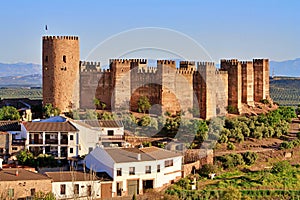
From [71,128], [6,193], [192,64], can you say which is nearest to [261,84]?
[192,64]

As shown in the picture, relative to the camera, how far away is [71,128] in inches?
1147

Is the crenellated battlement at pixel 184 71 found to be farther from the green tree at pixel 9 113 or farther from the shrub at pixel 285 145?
the green tree at pixel 9 113

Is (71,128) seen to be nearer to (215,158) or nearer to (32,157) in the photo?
(32,157)

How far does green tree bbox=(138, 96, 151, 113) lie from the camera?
1329 inches

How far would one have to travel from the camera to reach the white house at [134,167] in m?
26.0

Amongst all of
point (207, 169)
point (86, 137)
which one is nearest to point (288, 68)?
point (86, 137)

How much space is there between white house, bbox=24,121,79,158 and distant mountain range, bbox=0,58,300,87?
7824 cm

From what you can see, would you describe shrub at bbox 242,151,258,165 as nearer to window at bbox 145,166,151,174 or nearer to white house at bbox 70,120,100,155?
window at bbox 145,166,151,174

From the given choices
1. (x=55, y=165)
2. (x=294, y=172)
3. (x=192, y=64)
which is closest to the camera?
(x=55, y=165)

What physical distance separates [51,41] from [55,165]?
713 cm

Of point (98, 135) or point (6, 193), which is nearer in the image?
point (6, 193)

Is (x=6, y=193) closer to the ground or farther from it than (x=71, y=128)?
closer to the ground

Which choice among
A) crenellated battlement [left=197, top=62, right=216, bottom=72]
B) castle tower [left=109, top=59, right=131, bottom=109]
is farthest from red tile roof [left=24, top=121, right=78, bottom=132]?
crenellated battlement [left=197, top=62, right=216, bottom=72]

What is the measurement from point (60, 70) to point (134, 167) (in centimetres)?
824
